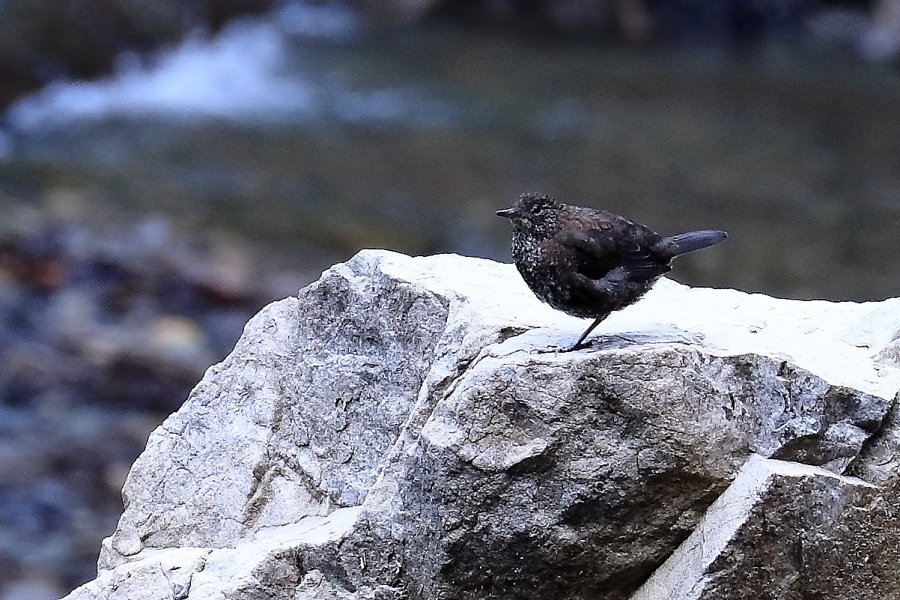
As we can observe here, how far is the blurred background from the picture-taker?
852 cm

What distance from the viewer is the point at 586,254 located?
13.9 feet

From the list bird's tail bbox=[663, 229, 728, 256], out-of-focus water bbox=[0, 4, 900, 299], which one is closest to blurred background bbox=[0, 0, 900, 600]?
out-of-focus water bbox=[0, 4, 900, 299]

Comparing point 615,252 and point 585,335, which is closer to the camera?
point 585,335

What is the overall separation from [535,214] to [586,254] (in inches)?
10.9

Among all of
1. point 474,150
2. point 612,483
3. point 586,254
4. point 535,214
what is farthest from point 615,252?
point 474,150

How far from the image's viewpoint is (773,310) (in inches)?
183

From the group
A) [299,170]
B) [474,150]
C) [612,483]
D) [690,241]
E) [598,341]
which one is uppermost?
[299,170]

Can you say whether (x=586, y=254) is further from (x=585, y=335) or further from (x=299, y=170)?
(x=299, y=170)

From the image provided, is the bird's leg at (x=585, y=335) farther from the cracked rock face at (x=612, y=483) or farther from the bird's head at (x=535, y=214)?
the bird's head at (x=535, y=214)

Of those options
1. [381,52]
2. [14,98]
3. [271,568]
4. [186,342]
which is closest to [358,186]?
[186,342]

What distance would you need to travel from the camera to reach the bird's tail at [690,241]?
14.4 ft

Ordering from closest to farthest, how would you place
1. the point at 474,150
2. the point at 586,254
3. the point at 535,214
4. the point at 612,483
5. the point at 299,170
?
the point at 612,483 < the point at 586,254 < the point at 535,214 < the point at 299,170 < the point at 474,150

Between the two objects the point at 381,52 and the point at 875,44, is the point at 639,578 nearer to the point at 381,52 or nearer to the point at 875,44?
the point at 381,52

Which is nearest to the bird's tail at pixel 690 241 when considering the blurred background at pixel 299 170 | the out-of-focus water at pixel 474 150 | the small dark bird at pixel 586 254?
the small dark bird at pixel 586 254
